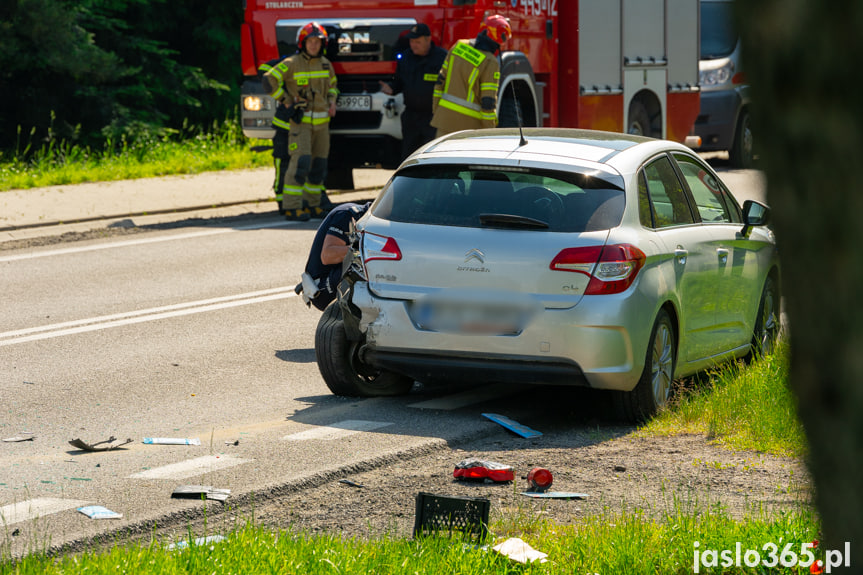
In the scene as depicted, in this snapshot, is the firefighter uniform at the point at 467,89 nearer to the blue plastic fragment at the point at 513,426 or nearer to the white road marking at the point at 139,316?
the white road marking at the point at 139,316

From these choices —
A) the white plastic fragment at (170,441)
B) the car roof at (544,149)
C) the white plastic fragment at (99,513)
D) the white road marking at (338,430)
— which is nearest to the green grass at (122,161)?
the car roof at (544,149)

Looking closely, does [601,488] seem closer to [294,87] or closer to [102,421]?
[102,421]

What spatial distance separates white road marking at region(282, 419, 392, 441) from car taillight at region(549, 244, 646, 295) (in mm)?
1197

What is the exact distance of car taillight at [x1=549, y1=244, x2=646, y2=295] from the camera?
6129 millimetres

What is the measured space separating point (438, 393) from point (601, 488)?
225cm

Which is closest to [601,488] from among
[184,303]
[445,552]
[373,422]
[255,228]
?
[445,552]

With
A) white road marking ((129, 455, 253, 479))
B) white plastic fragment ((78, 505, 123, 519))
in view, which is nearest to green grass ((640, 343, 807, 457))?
white road marking ((129, 455, 253, 479))

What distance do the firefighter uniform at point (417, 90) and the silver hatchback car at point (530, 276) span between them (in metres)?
7.35

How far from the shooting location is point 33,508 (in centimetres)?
468

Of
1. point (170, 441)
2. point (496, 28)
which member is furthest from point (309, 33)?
point (170, 441)

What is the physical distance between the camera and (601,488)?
5070mm

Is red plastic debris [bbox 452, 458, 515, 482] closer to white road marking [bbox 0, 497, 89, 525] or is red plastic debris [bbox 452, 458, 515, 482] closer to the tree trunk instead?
white road marking [bbox 0, 497, 89, 525]

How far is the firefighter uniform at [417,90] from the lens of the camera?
14.3 m

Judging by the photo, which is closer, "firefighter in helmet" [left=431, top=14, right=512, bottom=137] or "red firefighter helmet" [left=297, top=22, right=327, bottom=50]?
"firefighter in helmet" [left=431, top=14, right=512, bottom=137]
